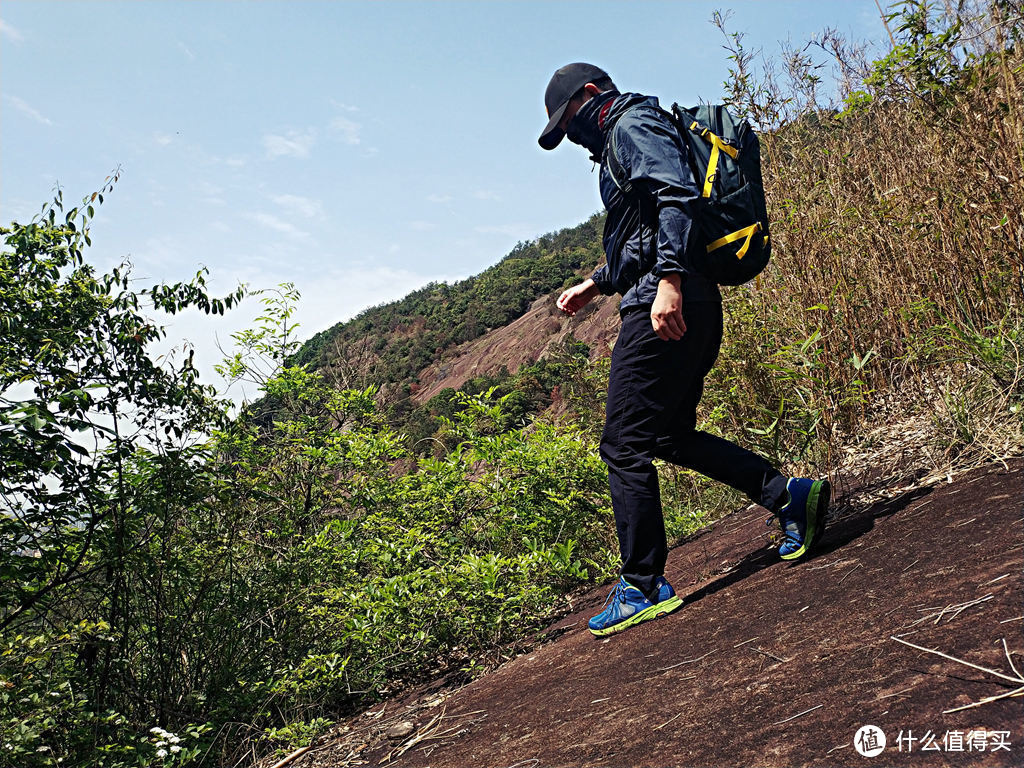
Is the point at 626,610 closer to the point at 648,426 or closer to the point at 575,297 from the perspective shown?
the point at 648,426

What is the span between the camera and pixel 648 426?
2590 mm

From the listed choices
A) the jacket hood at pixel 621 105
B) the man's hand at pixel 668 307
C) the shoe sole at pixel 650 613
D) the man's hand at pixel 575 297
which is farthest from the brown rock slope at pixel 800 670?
the jacket hood at pixel 621 105

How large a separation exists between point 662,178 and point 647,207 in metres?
0.13

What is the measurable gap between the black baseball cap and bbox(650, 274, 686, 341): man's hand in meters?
0.83

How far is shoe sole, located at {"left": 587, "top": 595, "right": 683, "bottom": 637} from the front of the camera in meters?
2.59

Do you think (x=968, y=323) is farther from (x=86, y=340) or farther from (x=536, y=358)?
(x=536, y=358)

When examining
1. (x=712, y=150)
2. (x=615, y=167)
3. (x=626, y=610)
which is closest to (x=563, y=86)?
(x=615, y=167)

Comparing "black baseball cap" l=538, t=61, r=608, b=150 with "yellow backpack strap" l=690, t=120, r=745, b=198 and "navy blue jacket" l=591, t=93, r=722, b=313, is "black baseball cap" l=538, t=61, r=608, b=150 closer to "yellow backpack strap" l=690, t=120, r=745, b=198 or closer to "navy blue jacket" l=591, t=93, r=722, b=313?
"navy blue jacket" l=591, t=93, r=722, b=313

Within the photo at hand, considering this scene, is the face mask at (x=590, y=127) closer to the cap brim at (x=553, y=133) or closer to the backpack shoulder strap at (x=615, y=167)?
the cap brim at (x=553, y=133)

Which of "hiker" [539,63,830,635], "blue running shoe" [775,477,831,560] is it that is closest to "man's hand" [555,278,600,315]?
"hiker" [539,63,830,635]

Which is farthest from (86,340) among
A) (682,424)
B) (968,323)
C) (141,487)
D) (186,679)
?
(968,323)

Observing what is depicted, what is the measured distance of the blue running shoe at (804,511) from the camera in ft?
8.30

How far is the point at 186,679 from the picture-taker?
12.5ft

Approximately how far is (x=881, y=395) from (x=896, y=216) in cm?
93
